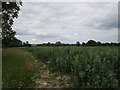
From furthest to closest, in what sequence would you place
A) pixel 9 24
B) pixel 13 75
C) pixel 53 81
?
pixel 9 24
pixel 13 75
pixel 53 81

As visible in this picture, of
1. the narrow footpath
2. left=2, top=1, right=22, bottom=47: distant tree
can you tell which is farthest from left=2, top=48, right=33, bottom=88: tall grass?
left=2, top=1, right=22, bottom=47: distant tree

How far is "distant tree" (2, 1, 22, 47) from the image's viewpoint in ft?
24.3

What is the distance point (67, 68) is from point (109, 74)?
227 cm

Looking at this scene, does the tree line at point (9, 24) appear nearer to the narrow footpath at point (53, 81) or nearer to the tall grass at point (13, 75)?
the tall grass at point (13, 75)

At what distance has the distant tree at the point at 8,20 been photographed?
7395 mm

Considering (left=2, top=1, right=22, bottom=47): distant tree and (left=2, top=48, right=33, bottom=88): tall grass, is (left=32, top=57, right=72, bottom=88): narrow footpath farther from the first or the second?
(left=2, top=1, right=22, bottom=47): distant tree

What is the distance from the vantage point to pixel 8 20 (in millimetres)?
8945

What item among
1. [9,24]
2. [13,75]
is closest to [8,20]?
[9,24]

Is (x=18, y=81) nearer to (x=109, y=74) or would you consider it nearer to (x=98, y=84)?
(x=98, y=84)

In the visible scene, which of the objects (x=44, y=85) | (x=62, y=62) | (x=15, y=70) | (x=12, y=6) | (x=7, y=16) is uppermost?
(x=12, y=6)

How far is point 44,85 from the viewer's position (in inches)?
139

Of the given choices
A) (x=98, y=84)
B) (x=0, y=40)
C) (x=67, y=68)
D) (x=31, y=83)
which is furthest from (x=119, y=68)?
(x=0, y=40)

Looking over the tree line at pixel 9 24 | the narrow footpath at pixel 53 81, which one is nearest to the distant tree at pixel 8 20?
the tree line at pixel 9 24

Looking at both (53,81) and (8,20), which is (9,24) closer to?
(8,20)
